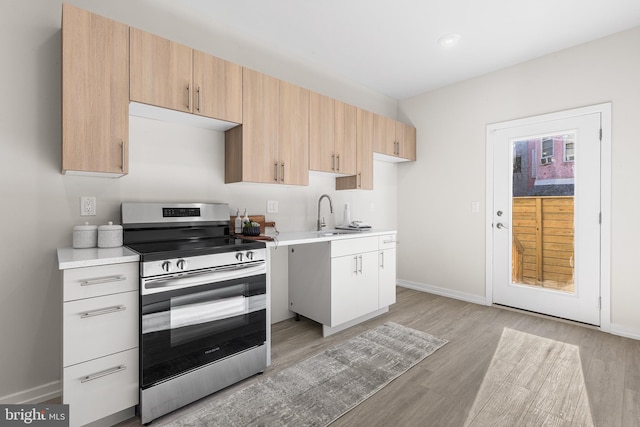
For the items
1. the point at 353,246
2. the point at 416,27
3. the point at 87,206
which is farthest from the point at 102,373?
the point at 416,27

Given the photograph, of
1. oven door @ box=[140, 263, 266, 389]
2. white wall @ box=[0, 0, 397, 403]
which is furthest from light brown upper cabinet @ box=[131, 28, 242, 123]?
oven door @ box=[140, 263, 266, 389]

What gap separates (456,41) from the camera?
2.91 meters

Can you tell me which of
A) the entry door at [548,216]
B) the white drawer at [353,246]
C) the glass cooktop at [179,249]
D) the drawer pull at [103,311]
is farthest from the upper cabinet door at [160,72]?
the entry door at [548,216]

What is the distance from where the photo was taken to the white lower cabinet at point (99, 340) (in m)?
1.47

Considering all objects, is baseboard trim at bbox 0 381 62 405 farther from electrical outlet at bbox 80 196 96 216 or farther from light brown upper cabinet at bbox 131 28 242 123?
light brown upper cabinet at bbox 131 28 242 123

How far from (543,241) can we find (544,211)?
0.32 m

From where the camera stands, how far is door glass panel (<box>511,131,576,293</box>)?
10.3 feet

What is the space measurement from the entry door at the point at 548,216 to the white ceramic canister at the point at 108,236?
3729mm

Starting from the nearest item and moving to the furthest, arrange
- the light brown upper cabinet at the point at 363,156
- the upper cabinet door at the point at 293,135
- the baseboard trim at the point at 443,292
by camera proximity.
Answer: the upper cabinet door at the point at 293,135
the light brown upper cabinet at the point at 363,156
the baseboard trim at the point at 443,292

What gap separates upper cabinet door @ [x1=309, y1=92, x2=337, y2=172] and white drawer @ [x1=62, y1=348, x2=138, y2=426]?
2.04m

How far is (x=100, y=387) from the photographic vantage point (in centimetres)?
156

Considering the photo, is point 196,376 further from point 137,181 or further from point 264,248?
point 137,181

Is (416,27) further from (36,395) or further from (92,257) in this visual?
(36,395)

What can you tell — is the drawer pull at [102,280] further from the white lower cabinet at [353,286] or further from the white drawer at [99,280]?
the white lower cabinet at [353,286]
